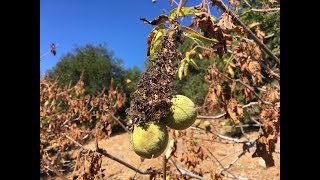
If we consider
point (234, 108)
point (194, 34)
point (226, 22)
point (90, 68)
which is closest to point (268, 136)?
point (234, 108)

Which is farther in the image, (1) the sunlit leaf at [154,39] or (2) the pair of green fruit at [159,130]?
(1) the sunlit leaf at [154,39]

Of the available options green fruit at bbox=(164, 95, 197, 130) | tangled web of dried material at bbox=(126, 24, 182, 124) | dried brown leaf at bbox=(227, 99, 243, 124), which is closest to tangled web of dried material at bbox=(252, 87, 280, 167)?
dried brown leaf at bbox=(227, 99, 243, 124)

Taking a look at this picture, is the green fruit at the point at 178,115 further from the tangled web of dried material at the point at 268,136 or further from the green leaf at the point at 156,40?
the tangled web of dried material at the point at 268,136

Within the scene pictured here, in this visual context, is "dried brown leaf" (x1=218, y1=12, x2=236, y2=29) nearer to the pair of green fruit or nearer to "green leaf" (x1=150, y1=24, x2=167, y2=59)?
"green leaf" (x1=150, y1=24, x2=167, y2=59)

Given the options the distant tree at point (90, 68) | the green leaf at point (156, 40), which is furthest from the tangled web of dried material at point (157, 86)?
the distant tree at point (90, 68)
